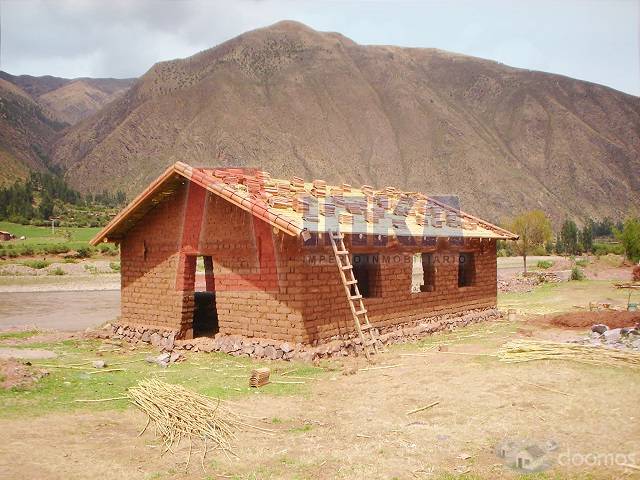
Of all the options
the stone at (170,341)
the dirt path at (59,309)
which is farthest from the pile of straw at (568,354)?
the dirt path at (59,309)

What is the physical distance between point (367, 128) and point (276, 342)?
261 feet

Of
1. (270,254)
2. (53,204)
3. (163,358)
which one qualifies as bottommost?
(163,358)

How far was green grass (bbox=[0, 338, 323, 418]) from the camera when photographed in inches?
299

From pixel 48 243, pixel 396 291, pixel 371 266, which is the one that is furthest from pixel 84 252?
pixel 396 291

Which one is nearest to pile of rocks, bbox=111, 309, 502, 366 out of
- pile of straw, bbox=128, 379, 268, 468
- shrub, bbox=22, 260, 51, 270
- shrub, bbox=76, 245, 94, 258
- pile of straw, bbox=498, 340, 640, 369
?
pile of straw, bbox=128, 379, 268, 468

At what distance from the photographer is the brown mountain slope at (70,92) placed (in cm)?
14762

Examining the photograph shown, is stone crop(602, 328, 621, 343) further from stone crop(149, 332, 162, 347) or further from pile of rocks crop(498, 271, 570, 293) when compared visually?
pile of rocks crop(498, 271, 570, 293)

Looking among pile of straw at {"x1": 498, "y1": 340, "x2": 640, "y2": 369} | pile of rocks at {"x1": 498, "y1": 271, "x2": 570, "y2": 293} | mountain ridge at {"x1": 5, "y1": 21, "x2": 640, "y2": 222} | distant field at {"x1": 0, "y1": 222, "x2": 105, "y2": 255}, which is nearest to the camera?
pile of straw at {"x1": 498, "y1": 340, "x2": 640, "y2": 369}

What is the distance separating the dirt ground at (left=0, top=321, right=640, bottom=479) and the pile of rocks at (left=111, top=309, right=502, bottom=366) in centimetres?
132

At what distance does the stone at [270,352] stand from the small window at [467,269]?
787 cm

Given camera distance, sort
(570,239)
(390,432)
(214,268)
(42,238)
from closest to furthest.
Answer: (390,432) < (214,268) < (42,238) < (570,239)

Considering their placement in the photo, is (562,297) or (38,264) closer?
(562,297)

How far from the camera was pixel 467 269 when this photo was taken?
1642 centimetres

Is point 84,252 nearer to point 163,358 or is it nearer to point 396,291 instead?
point 163,358
